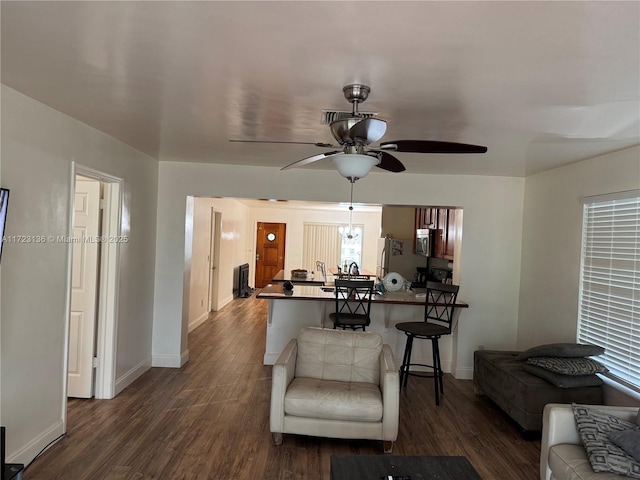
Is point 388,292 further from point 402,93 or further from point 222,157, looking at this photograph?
point 402,93

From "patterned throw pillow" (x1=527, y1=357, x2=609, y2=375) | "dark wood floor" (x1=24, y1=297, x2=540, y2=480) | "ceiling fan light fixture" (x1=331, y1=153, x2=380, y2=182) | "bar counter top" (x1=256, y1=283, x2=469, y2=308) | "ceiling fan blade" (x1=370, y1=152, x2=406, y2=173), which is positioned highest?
"ceiling fan blade" (x1=370, y1=152, x2=406, y2=173)

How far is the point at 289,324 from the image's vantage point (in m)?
5.18

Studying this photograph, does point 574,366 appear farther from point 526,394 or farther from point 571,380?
point 526,394

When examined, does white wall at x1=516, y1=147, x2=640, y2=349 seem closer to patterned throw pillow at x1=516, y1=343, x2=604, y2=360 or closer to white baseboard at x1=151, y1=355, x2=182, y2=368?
patterned throw pillow at x1=516, y1=343, x2=604, y2=360

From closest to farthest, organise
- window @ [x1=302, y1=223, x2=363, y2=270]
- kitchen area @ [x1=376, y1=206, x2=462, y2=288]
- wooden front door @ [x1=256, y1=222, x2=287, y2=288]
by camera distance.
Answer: kitchen area @ [x1=376, y1=206, x2=462, y2=288] → window @ [x1=302, y1=223, x2=363, y2=270] → wooden front door @ [x1=256, y1=222, x2=287, y2=288]

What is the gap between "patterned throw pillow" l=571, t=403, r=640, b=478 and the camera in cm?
212

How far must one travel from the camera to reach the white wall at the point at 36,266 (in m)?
2.52

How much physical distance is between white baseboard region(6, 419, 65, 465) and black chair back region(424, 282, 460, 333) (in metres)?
3.28

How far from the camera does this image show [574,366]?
3357mm

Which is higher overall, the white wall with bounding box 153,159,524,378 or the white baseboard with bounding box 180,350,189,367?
the white wall with bounding box 153,159,524,378

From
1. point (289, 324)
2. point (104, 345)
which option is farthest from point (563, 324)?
point (104, 345)

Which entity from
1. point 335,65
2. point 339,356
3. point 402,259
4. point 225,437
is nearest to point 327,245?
point 402,259

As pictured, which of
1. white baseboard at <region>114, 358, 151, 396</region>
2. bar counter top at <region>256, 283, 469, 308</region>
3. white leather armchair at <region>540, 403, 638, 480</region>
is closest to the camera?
white leather armchair at <region>540, 403, 638, 480</region>

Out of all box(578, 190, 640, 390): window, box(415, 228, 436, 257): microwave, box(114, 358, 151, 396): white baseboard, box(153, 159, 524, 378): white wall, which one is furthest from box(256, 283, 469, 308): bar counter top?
box(415, 228, 436, 257): microwave
